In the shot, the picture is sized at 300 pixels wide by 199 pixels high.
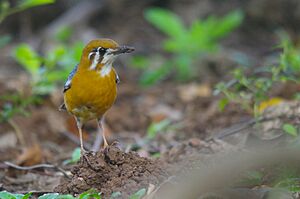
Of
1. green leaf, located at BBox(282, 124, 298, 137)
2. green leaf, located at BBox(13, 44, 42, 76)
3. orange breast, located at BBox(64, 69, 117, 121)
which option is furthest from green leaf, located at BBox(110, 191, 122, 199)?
green leaf, located at BBox(13, 44, 42, 76)

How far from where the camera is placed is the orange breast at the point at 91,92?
221 inches

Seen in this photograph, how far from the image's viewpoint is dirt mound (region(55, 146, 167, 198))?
181 inches

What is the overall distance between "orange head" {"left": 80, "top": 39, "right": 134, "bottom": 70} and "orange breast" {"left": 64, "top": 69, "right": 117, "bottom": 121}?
0.23 feet

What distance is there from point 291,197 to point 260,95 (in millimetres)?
2287

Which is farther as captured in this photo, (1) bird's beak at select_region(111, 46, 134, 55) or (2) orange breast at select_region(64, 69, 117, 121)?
(2) orange breast at select_region(64, 69, 117, 121)

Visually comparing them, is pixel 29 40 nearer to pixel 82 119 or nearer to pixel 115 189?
pixel 82 119

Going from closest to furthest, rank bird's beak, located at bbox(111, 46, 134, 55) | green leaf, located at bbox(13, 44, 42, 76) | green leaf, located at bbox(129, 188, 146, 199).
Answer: green leaf, located at bbox(129, 188, 146, 199), bird's beak, located at bbox(111, 46, 134, 55), green leaf, located at bbox(13, 44, 42, 76)

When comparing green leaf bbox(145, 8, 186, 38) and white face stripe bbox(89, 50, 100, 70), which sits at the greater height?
green leaf bbox(145, 8, 186, 38)

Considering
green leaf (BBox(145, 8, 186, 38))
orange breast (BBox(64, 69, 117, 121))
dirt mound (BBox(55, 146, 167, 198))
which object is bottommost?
dirt mound (BBox(55, 146, 167, 198))

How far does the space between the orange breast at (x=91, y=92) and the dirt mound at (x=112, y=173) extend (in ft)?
2.55

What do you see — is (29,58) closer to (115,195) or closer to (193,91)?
(193,91)

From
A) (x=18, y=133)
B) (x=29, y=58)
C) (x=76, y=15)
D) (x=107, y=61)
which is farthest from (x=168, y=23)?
(x=107, y=61)

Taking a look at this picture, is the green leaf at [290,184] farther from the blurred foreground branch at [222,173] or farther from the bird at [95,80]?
the bird at [95,80]

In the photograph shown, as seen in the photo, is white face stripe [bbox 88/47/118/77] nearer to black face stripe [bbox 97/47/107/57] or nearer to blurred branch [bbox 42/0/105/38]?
black face stripe [bbox 97/47/107/57]
